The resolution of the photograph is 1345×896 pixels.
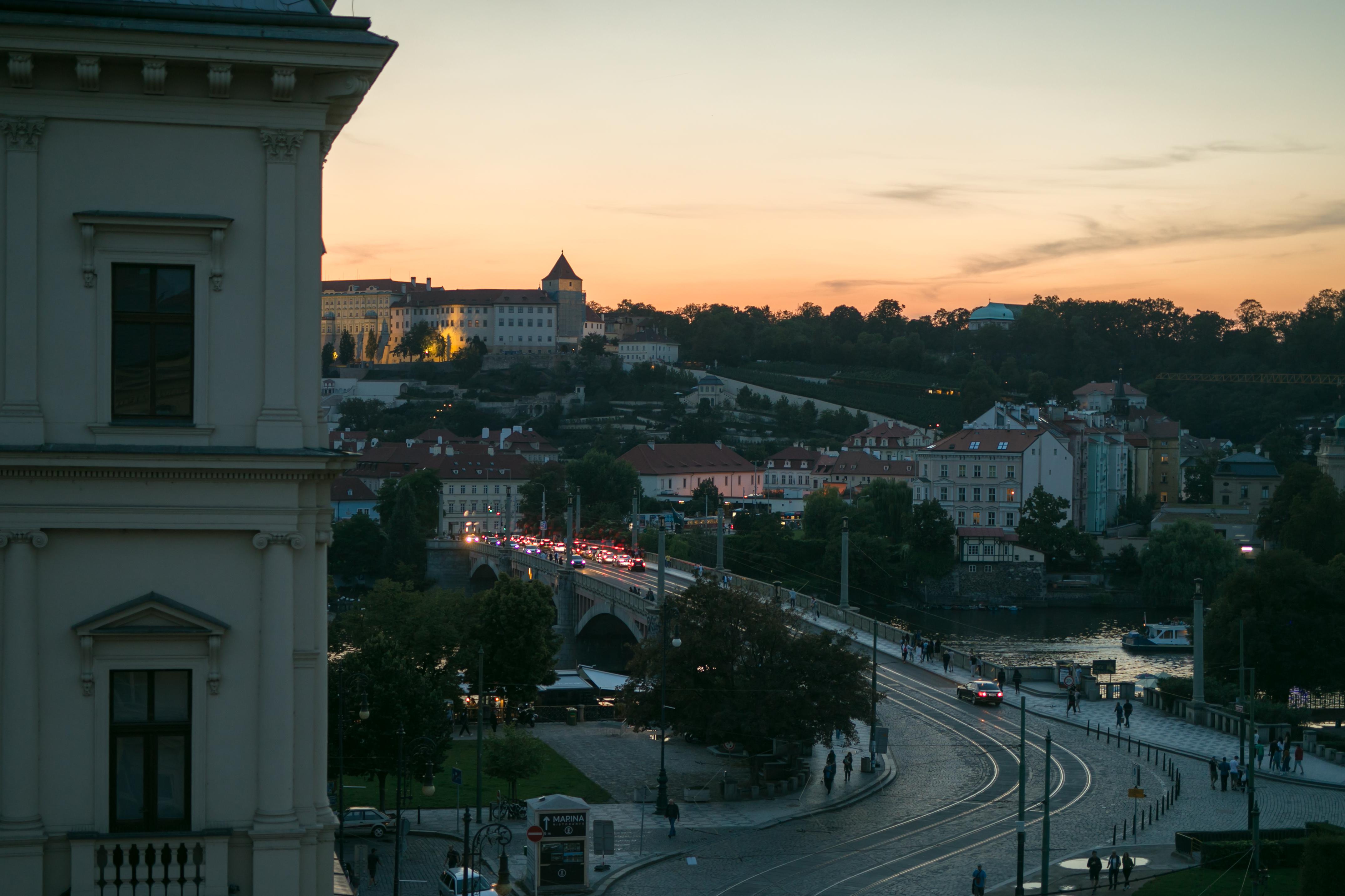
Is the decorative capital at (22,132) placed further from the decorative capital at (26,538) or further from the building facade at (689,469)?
the building facade at (689,469)

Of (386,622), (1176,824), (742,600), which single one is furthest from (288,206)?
(386,622)

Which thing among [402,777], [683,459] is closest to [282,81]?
[402,777]

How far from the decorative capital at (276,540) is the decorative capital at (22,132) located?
9.60 feet

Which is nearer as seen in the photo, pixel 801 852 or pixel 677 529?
pixel 801 852

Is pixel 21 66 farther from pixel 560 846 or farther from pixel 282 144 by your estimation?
pixel 560 846

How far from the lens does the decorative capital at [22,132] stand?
388 inches

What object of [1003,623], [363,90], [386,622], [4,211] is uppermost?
[363,90]

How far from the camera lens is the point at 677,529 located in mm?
125812

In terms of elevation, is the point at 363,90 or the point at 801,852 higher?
the point at 363,90

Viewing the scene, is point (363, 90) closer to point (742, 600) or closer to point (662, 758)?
point (662, 758)

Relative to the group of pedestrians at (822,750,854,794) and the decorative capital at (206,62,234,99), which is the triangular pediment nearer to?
the decorative capital at (206,62,234,99)

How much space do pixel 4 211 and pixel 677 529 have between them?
116 metres

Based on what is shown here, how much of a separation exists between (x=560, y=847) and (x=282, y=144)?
2255 centimetres

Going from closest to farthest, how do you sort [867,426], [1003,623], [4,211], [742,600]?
[4,211] < [742,600] < [1003,623] < [867,426]
